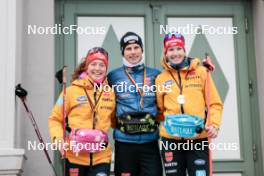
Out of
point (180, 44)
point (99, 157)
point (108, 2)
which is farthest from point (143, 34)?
point (99, 157)

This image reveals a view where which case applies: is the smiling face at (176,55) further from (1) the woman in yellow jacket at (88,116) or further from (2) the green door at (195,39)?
(2) the green door at (195,39)

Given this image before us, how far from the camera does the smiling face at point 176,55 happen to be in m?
5.66

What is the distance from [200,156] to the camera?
17.9 ft

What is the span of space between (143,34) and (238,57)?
1157mm

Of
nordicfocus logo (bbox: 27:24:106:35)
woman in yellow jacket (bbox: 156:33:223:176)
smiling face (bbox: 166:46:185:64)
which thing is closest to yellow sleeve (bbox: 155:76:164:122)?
woman in yellow jacket (bbox: 156:33:223:176)

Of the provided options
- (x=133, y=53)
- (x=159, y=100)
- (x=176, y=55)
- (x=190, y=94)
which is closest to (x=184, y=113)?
(x=190, y=94)

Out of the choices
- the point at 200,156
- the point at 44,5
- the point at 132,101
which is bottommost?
the point at 200,156

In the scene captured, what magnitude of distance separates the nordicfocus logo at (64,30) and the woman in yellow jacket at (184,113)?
177 cm

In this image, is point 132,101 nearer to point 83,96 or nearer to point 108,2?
point 83,96

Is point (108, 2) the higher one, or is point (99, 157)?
point (108, 2)

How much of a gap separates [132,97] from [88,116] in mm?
441

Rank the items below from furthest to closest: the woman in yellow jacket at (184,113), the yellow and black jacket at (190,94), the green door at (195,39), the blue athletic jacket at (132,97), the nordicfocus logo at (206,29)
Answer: the nordicfocus logo at (206,29)
the green door at (195,39)
the blue athletic jacket at (132,97)
the yellow and black jacket at (190,94)
the woman in yellow jacket at (184,113)

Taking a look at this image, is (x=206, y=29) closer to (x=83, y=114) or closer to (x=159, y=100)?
(x=159, y=100)

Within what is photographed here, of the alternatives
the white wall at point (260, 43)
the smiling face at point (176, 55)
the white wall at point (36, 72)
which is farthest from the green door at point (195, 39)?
the smiling face at point (176, 55)
